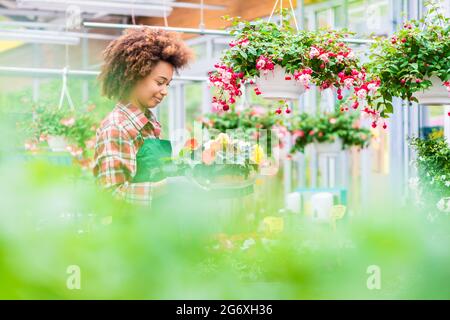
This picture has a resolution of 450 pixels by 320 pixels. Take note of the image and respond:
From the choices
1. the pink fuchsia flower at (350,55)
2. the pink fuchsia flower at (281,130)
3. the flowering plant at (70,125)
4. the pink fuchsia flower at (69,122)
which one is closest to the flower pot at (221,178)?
the pink fuchsia flower at (350,55)

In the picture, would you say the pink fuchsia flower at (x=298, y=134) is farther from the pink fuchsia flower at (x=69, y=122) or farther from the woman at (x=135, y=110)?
the woman at (x=135, y=110)

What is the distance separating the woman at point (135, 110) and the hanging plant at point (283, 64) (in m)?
0.74

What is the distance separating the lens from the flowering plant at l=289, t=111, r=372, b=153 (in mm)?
5984

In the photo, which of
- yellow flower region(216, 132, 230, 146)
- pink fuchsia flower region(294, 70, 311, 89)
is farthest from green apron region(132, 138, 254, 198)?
pink fuchsia flower region(294, 70, 311, 89)

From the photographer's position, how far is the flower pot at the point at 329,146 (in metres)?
6.05

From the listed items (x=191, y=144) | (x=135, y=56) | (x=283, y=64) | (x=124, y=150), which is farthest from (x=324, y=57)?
(x=124, y=150)

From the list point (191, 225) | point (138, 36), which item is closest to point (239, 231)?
point (191, 225)

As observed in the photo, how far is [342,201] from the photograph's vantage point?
5508mm

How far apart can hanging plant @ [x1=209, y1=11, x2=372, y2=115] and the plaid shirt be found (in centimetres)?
101

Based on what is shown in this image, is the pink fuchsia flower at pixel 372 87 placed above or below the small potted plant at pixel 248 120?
above

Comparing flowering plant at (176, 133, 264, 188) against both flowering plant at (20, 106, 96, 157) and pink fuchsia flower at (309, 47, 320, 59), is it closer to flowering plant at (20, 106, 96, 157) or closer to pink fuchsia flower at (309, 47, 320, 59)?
pink fuchsia flower at (309, 47, 320, 59)

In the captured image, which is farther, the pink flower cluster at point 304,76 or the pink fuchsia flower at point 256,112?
the pink fuchsia flower at point 256,112

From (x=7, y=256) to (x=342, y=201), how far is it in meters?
5.00
